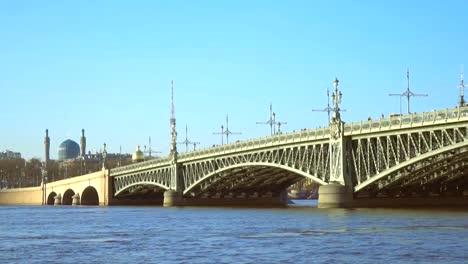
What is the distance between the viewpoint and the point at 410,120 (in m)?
69.3

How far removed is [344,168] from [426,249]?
38903mm

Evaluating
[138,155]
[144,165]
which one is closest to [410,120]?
[144,165]

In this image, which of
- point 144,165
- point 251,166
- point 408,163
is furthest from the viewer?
point 144,165

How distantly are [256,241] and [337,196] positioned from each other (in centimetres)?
3272

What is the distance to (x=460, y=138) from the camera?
6606 cm

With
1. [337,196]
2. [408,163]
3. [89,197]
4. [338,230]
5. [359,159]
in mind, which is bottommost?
[338,230]

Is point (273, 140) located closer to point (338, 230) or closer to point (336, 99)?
point (336, 99)

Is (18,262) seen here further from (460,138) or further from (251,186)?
(251,186)

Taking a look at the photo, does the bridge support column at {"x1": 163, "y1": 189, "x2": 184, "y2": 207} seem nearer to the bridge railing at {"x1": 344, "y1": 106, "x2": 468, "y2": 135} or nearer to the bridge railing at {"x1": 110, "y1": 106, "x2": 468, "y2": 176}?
the bridge railing at {"x1": 110, "y1": 106, "x2": 468, "y2": 176}

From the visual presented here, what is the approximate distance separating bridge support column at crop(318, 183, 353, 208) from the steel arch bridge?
0.74m

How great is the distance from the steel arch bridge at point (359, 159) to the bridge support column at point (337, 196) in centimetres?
74

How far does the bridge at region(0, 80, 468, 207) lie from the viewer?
225ft

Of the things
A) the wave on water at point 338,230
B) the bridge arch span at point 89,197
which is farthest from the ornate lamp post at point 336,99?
the bridge arch span at point 89,197

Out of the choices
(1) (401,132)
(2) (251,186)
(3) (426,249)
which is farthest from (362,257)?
(2) (251,186)
